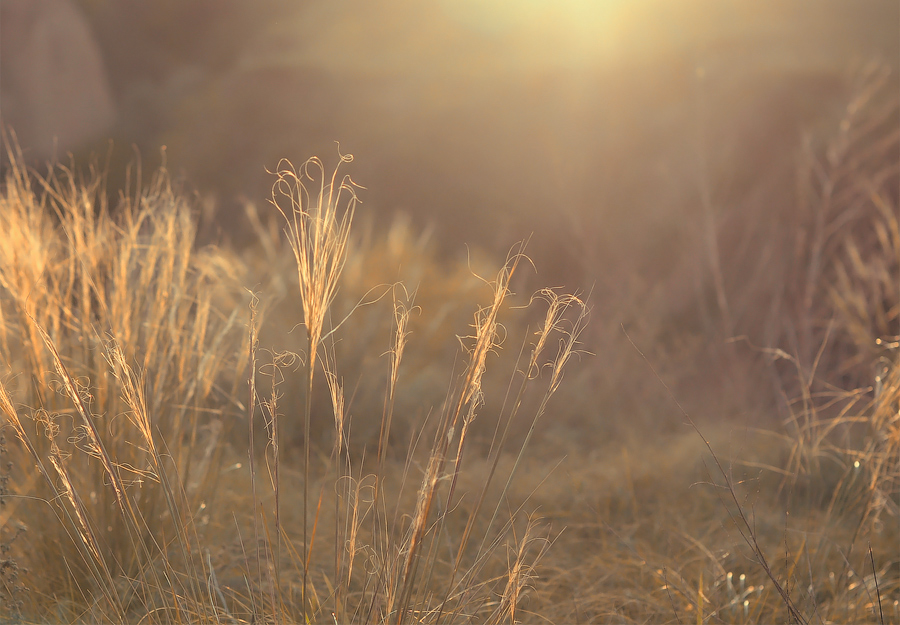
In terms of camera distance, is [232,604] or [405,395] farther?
[405,395]

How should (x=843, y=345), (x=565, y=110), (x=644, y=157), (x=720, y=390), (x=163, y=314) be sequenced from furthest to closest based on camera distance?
(x=565, y=110), (x=644, y=157), (x=843, y=345), (x=720, y=390), (x=163, y=314)

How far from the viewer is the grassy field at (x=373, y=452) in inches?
32.4

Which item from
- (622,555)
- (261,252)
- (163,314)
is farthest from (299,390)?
(261,252)

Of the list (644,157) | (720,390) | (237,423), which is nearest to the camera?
(237,423)

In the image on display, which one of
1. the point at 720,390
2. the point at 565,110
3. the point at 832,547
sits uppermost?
the point at 565,110

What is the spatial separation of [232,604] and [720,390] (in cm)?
247

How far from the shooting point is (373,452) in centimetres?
230

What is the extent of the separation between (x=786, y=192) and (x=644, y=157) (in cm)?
91

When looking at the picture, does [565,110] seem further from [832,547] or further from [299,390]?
[832,547]

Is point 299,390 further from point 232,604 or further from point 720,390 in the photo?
point 720,390

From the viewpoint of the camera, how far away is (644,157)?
449cm

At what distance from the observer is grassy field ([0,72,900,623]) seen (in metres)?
0.82

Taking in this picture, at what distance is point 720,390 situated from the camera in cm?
309

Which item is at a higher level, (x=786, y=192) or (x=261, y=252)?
(x=786, y=192)
